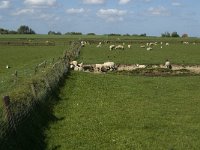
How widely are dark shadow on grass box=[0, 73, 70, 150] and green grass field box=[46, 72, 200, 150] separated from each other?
275 mm

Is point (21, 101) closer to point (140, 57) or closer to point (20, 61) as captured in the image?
point (20, 61)

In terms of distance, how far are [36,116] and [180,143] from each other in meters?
4.80

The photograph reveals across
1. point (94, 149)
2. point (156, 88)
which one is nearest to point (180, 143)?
point (94, 149)

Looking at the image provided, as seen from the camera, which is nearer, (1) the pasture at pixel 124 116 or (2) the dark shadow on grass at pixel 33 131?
(2) the dark shadow on grass at pixel 33 131

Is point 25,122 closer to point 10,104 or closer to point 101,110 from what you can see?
point 10,104

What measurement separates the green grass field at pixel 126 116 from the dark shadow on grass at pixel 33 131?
0.28 m

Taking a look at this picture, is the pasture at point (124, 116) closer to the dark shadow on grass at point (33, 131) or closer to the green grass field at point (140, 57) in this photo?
the dark shadow on grass at point (33, 131)

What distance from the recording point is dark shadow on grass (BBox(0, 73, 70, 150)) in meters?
11.8

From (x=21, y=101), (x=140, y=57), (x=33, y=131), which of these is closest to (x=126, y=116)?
(x=33, y=131)

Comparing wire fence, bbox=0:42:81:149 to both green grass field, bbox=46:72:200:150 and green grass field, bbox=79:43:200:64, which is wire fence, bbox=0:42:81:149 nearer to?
green grass field, bbox=46:72:200:150

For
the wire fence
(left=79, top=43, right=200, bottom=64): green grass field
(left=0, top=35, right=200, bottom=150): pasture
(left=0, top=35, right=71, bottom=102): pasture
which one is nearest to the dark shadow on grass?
the wire fence

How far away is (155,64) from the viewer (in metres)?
46.7

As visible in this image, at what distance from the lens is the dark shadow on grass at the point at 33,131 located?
11.8 metres

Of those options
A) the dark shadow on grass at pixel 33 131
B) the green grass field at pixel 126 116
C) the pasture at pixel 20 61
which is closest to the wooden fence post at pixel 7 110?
the dark shadow on grass at pixel 33 131
